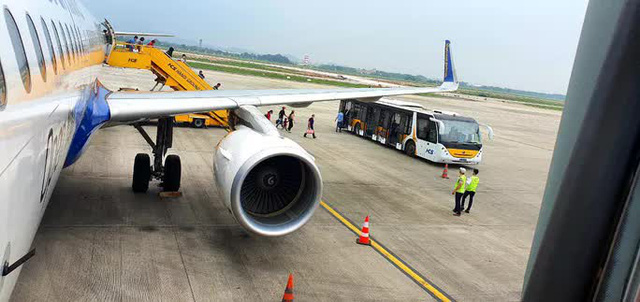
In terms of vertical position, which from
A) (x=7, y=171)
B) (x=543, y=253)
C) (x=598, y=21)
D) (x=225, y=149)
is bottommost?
(x=225, y=149)

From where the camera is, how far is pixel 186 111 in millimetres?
10031

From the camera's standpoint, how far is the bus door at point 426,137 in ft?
71.3

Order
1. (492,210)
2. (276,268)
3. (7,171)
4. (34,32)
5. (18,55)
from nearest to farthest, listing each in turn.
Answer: (7,171)
(18,55)
(34,32)
(276,268)
(492,210)

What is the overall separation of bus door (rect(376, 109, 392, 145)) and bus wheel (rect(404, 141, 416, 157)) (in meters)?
1.92

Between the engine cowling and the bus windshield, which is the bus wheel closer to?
the bus windshield

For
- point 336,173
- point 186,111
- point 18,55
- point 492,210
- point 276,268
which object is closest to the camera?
point 18,55

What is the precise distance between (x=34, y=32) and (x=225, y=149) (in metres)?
4.72

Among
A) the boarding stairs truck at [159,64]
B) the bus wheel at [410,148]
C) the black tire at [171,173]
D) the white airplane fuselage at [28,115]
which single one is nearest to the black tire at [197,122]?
the boarding stairs truck at [159,64]

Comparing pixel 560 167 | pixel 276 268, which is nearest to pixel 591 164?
pixel 560 167

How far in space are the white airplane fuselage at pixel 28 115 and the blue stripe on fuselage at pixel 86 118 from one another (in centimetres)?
124

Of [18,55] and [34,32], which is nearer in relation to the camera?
[18,55]

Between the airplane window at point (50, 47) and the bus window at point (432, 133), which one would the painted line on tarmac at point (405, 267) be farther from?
the bus window at point (432, 133)

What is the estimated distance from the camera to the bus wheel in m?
23.0

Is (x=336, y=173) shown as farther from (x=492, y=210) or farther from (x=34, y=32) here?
(x=34, y=32)
